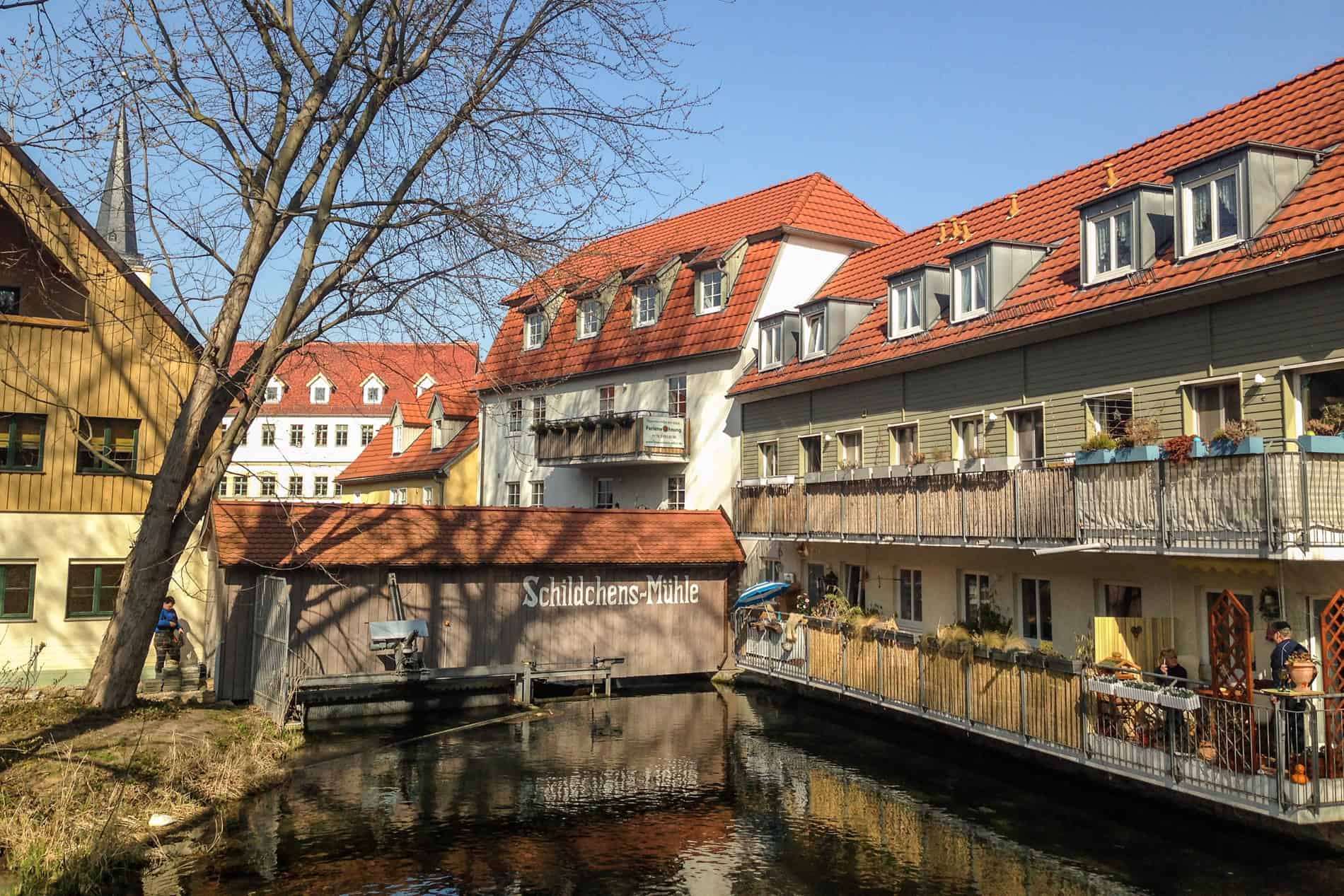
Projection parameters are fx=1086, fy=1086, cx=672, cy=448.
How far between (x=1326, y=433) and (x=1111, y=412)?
16.6 feet

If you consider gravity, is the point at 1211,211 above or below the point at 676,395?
above

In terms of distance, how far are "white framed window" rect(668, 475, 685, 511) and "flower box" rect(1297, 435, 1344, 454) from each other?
68.0 feet

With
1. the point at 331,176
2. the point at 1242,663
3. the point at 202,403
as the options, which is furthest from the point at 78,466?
the point at 1242,663

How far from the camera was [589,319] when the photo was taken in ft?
121

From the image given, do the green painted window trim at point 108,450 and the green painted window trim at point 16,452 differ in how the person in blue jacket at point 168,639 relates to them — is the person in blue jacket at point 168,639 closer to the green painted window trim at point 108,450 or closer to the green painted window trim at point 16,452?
the green painted window trim at point 108,450

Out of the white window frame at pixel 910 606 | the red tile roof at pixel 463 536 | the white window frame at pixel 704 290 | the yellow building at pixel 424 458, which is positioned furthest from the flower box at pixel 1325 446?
the yellow building at pixel 424 458

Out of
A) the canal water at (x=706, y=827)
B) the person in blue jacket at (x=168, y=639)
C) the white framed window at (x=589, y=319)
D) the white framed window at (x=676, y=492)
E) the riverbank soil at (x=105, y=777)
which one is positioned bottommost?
the canal water at (x=706, y=827)

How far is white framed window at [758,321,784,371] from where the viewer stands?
28844 mm

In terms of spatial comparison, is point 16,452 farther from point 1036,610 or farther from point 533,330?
point 1036,610

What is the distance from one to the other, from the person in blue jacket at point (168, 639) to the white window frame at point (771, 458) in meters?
14.8

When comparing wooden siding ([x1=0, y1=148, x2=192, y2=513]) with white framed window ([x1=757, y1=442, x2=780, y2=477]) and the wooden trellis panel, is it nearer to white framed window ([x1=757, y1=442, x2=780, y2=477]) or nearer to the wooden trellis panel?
white framed window ([x1=757, y1=442, x2=780, y2=477])

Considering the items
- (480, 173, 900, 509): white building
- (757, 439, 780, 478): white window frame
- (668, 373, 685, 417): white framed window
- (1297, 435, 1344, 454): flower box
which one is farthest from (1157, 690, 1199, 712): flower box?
(668, 373, 685, 417): white framed window

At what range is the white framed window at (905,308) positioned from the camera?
23906 millimetres

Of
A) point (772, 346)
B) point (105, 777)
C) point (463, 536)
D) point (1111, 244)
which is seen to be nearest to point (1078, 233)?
point (1111, 244)
